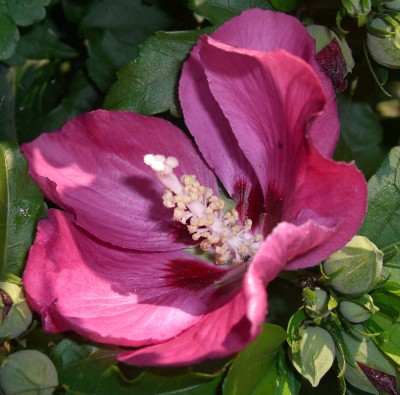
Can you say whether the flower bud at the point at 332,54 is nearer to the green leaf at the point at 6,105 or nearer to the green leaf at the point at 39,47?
the green leaf at the point at 39,47

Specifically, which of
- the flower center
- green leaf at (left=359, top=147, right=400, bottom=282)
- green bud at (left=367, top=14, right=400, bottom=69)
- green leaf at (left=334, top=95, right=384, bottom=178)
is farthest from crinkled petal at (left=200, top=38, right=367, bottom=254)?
green leaf at (left=334, top=95, right=384, bottom=178)

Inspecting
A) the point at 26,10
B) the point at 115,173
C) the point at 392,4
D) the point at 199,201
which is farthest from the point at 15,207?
the point at 392,4

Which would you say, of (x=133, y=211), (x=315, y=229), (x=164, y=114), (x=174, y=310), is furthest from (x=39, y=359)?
(x=164, y=114)

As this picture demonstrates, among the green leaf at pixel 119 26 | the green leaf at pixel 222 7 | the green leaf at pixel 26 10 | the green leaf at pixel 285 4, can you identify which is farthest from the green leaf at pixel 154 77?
the green leaf at pixel 119 26

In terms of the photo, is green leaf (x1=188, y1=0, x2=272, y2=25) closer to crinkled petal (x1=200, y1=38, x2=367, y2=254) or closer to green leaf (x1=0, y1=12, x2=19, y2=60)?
crinkled petal (x1=200, y1=38, x2=367, y2=254)

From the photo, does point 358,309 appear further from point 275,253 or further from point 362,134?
point 362,134
